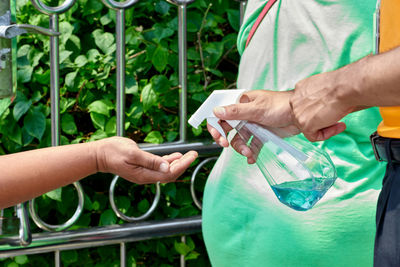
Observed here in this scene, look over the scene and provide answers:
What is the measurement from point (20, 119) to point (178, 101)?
58cm

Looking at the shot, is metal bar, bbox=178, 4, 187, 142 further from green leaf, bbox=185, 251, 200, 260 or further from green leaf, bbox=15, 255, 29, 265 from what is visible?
green leaf, bbox=15, 255, 29, 265

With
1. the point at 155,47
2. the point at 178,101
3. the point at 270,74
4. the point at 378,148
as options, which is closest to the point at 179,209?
the point at 178,101

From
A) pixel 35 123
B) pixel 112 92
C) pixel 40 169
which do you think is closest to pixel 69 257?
pixel 35 123

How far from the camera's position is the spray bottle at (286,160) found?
3.93 ft

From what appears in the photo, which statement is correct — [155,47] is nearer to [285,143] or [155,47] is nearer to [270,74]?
[270,74]

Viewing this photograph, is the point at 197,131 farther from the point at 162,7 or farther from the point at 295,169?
the point at 295,169

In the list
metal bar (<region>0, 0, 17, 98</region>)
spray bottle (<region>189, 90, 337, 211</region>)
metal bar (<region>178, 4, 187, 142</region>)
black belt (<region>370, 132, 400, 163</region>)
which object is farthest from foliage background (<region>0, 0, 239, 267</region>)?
black belt (<region>370, 132, 400, 163</region>)

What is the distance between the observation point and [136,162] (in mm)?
1331

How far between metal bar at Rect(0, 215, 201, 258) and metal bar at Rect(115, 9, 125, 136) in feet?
1.12

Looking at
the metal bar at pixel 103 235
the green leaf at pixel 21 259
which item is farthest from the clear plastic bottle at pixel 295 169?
the green leaf at pixel 21 259

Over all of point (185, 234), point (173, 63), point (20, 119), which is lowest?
point (185, 234)

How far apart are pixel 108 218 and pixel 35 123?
45cm

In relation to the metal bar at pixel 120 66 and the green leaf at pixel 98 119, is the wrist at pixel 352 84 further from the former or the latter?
the green leaf at pixel 98 119

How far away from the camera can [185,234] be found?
2.35m
